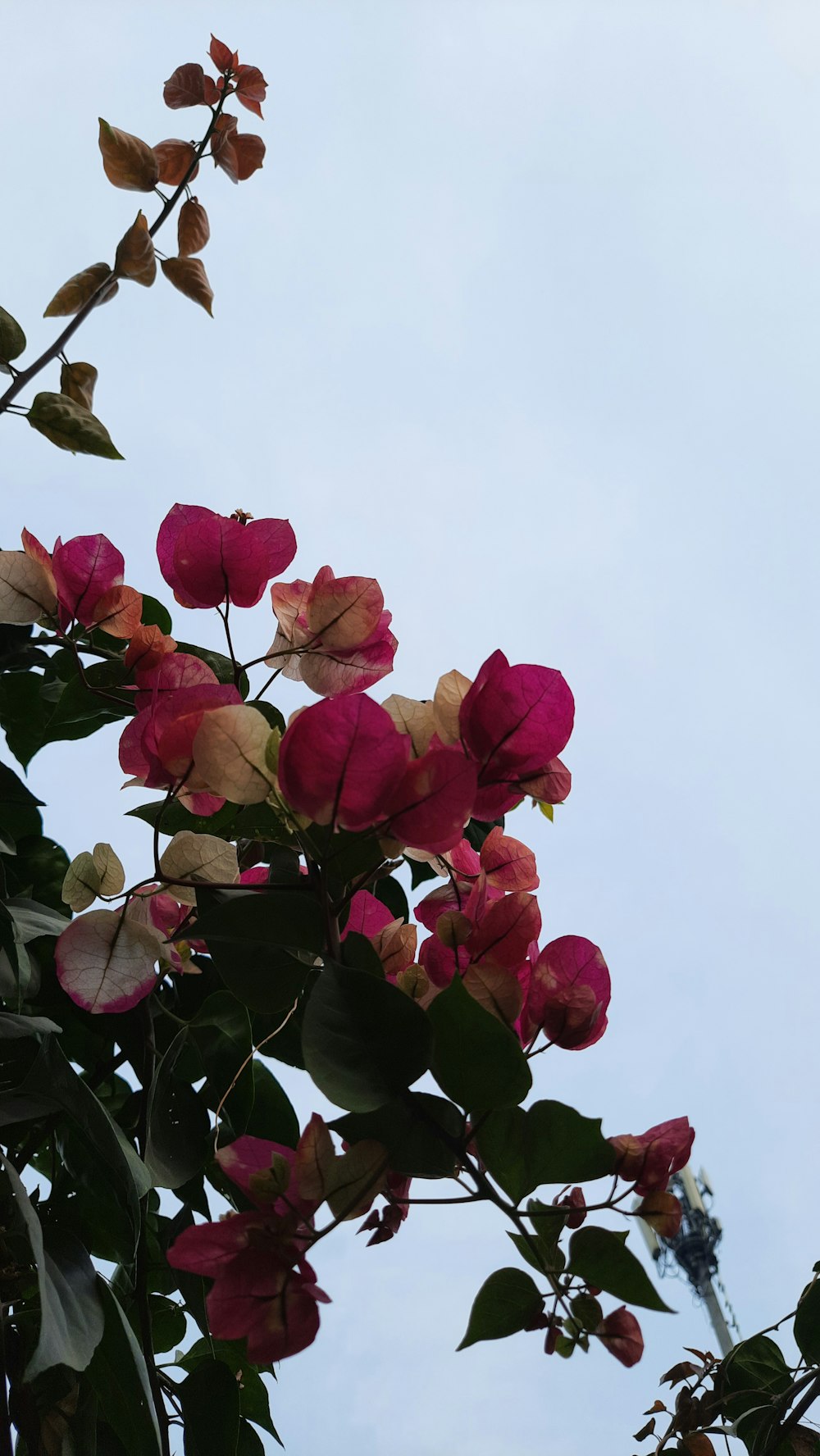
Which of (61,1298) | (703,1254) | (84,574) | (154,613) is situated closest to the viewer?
(61,1298)

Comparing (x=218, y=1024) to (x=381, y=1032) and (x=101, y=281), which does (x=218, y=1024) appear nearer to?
(x=381, y=1032)

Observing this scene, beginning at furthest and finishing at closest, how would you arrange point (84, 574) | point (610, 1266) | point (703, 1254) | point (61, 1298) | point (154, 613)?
point (703, 1254), point (154, 613), point (84, 574), point (61, 1298), point (610, 1266)

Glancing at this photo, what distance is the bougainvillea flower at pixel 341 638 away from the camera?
1.33 feet

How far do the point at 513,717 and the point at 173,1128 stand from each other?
0.21 meters

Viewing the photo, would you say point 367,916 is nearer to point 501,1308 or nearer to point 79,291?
point 501,1308

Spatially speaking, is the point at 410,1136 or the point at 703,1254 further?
the point at 703,1254

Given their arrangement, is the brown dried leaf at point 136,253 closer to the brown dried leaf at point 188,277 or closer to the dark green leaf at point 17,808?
the brown dried leaf at point 188,277

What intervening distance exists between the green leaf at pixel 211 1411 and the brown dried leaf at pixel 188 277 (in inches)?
21.3

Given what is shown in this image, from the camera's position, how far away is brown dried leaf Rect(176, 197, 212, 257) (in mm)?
651

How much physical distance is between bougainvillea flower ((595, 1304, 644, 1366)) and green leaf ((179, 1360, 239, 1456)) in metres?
0.21

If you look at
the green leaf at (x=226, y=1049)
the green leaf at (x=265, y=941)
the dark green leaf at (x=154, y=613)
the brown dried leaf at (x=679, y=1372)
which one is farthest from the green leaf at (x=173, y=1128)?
the brown dried leaf at (x=679, y=1372)

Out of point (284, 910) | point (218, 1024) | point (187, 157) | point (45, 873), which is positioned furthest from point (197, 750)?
point (187, 157)

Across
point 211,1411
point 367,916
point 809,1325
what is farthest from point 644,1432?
point 367,916

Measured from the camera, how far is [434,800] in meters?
0.27
